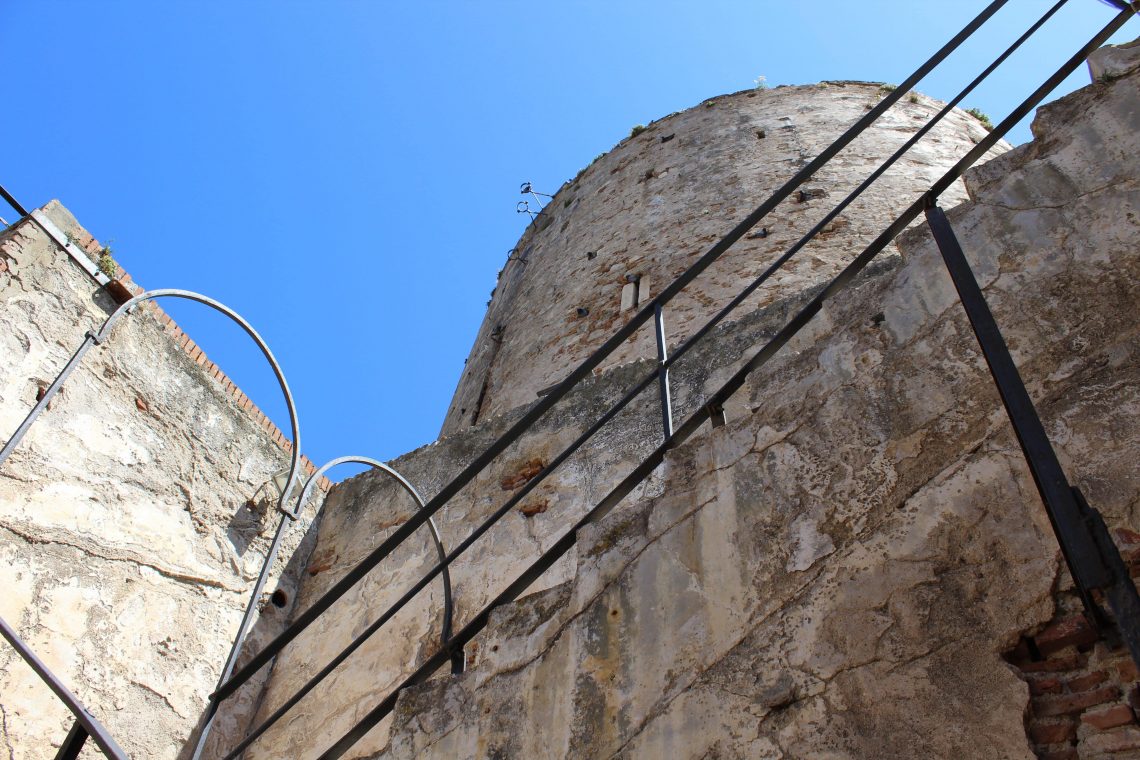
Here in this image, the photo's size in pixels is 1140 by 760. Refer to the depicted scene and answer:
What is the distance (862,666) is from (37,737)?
10.7ft

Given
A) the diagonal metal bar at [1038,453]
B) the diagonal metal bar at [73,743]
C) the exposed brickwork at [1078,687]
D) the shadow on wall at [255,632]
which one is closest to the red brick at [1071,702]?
the exposed brickwork at [1078,687]

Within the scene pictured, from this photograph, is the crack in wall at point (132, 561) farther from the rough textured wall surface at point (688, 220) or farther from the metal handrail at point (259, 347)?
the rough textured wall surface at point (688, 220)

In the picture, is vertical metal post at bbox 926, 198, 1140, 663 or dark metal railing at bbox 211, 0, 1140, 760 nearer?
vertical metal post at bbox 926, 198, 1140, 663

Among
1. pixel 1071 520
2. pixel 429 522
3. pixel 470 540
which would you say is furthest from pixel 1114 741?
pixel 429 522

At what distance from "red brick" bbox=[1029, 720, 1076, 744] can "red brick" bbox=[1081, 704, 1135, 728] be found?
0.03 metres

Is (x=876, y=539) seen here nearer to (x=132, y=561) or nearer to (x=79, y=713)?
(x=79, y=713)

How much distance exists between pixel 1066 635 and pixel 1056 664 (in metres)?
0.06

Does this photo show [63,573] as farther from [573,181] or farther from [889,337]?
[573,181]

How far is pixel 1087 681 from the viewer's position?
5.65 ft

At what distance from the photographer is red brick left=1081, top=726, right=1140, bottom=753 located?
5.28 ft

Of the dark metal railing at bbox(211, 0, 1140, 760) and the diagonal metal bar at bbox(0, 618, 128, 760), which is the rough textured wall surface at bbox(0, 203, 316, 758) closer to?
the diagonal metal bar at bbox(0, 618, 128, 760)

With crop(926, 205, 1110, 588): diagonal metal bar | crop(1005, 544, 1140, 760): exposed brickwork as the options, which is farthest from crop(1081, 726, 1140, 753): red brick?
crop(926, 205, 1110, 588): diagonal metal bar

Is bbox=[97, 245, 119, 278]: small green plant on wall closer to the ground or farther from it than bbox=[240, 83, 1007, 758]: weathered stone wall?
farther from it

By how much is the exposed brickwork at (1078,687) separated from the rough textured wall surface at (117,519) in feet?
11.6
